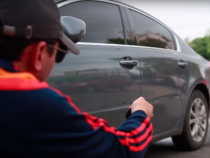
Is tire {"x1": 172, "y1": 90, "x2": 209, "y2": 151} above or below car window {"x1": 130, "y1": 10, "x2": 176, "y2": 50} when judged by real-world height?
below

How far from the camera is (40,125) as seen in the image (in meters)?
1.18

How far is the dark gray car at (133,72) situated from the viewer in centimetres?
317

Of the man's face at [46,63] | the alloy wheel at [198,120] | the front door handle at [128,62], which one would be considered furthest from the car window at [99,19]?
the man's face at [46,63]

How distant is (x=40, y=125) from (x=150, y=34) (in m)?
3.54

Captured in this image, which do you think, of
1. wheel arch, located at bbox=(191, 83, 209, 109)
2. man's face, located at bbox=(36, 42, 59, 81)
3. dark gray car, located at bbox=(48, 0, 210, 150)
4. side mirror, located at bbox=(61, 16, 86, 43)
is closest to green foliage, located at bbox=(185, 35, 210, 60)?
wheel arch, located at bbox=(191, 83, 209, 109)

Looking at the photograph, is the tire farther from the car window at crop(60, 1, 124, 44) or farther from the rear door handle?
the car window at crop(60, 1, 124, 44)

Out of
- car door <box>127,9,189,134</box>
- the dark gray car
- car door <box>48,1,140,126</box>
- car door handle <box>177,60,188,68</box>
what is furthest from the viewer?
car door handle <box>177,60,188,68</box>

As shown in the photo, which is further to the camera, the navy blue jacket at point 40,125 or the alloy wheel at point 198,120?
the alloy wheel at point 198,120

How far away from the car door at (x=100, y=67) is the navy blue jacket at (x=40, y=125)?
156cm

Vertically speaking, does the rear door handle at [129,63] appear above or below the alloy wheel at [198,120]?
above

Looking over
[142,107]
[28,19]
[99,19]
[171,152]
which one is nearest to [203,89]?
[171,152]

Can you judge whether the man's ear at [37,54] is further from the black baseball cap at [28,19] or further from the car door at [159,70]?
the car door at [159,70]

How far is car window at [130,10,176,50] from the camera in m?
4.32

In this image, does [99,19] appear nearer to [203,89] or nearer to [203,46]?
[203,89]
